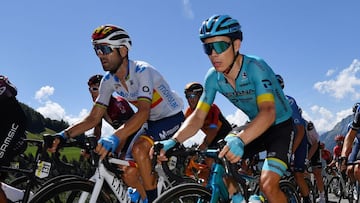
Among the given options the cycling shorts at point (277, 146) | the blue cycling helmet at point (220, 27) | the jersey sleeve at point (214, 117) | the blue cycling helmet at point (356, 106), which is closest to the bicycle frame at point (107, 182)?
the cycling shorts at point (277, 146)

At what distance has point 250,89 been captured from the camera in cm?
435

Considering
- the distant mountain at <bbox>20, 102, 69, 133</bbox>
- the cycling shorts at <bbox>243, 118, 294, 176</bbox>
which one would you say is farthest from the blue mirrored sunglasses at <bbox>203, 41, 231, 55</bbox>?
the distant mountain at <bbox>20, 102, 69, 133</bbox>

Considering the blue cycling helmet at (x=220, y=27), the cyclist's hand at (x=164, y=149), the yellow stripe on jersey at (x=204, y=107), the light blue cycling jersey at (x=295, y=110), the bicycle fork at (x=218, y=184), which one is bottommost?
the bicycle fork at (x=218, y=184)

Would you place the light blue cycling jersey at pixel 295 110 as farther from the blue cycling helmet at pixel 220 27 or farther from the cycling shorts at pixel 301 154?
the blue cycling helmet at pixel 220 27

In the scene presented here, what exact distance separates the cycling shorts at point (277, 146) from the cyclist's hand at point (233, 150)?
2.90 ft

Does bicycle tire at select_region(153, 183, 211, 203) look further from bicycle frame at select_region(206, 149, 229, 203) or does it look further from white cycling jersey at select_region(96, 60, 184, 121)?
white cycling jersey at select_region(96, 60, 184, 121)

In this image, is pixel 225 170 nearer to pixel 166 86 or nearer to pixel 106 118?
pixel 166 86

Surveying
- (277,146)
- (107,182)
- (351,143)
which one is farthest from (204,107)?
(351,143)

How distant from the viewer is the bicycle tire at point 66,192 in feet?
12.5

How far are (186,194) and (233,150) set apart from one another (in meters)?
0.65

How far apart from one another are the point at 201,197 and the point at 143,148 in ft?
4.26

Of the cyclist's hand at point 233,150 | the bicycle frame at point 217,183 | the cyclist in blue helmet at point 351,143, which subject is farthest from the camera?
the cyclist in blue helmet at point 351,143

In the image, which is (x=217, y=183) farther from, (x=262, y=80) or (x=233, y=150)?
(x=262, y=80)

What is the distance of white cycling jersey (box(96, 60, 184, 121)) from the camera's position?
512cm
